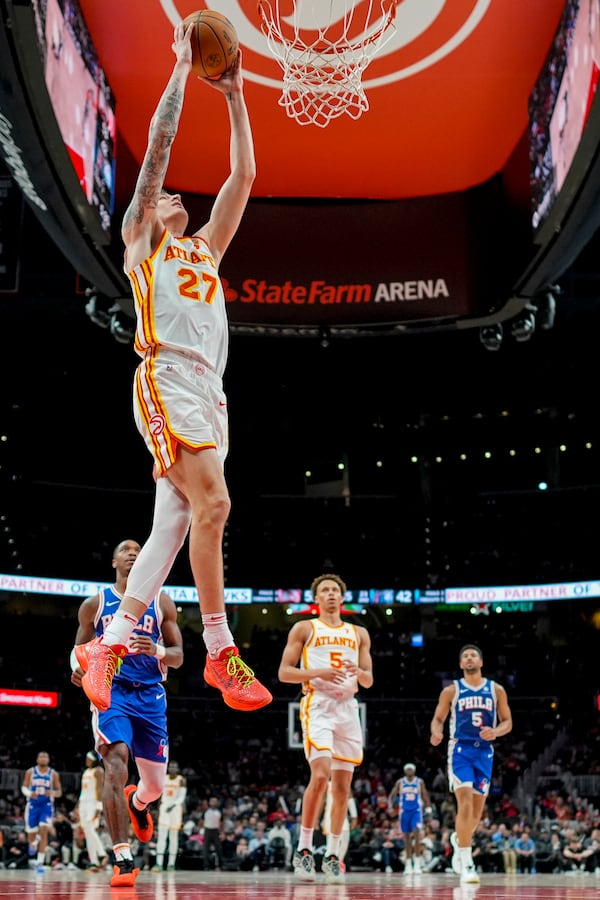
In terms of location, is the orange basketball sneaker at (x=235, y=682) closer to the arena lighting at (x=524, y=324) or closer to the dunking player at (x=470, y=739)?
the dunking player at (x=470, y=739)

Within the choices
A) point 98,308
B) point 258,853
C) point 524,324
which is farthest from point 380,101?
point 258,853

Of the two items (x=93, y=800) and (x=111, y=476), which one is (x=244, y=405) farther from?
(x=93, y=800)

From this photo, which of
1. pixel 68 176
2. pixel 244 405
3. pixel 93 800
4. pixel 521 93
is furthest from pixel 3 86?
pixel 244 405

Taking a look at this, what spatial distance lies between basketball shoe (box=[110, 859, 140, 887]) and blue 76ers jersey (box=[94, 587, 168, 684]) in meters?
1.24

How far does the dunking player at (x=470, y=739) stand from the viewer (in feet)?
33.5

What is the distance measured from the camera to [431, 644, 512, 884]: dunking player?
10.2 metres

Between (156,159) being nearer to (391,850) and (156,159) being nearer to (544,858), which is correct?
(391,850)

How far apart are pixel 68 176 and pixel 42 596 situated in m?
25.9

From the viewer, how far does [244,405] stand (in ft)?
103

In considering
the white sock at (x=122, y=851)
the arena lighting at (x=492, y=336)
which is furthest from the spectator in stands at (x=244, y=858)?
the white sock at (x=122, y=851)

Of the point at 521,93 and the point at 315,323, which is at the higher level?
the point at 521,93

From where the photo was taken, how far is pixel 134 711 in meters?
6.80

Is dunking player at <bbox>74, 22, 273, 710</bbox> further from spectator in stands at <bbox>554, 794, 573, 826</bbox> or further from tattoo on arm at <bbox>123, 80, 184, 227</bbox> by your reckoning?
spectator in stands at <bbox>554, 794, 573, 826</bbox>

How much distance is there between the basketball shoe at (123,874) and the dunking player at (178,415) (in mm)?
1664
